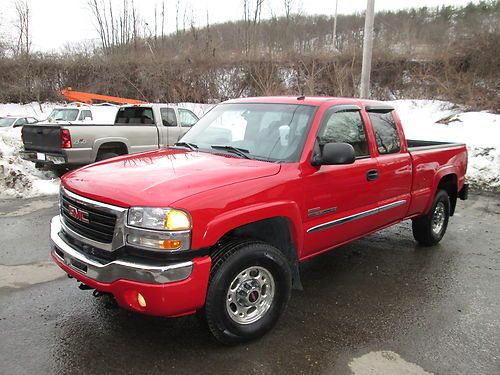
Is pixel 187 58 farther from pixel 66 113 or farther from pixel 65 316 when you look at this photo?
pixel 65 316

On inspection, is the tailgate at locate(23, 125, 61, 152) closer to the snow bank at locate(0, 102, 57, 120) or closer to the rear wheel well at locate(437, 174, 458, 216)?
the rear wheel well at locate(437, 174, 458, 216)

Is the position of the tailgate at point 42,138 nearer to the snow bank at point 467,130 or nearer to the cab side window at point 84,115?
the cab side window at point 84,115

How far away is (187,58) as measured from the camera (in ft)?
87.1

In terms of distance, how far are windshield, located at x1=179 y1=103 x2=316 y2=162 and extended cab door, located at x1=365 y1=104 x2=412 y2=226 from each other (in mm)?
1018

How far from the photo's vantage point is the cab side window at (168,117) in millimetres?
11180

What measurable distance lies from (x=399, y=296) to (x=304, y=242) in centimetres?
132

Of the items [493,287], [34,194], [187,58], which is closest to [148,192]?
[493,287]

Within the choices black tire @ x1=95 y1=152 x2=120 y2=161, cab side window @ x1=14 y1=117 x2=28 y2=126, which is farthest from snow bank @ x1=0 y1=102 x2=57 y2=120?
black tire @ x1=95 y1=152 x2=120 y2=161

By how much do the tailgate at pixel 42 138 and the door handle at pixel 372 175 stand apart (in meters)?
6.85

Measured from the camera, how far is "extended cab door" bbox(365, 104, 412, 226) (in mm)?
4539

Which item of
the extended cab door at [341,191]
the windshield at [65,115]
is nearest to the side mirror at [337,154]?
the extended cab door at [341,191]

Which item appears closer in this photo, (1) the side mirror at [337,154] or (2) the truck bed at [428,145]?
(1) the side mirror at [337,154]

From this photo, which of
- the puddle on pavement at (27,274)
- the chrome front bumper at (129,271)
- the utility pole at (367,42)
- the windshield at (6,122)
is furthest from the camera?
the windshield at (6,122)

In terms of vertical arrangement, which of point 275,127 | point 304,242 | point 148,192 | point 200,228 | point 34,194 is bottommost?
point 34,194
